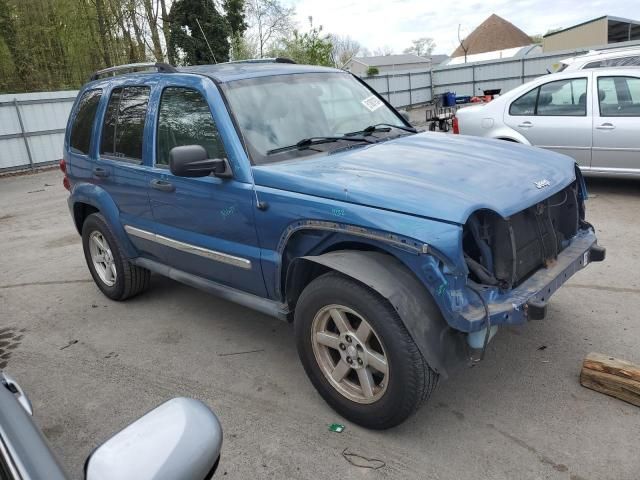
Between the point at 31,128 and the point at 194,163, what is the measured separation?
1480 centimetres

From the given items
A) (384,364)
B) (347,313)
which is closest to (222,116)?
(347,313)

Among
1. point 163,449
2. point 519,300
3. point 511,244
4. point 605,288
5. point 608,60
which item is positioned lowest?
point 605,288

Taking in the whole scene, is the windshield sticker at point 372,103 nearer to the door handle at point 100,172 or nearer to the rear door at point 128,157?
the rear door at point 128,157

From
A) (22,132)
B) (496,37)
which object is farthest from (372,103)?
(496,37)

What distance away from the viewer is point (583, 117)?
7.08m

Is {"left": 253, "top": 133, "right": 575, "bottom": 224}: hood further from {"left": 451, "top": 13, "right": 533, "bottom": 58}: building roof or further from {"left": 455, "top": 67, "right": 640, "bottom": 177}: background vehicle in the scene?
{"left": 451, "top": 13, "right": 533, "bottom": 58}: building roof

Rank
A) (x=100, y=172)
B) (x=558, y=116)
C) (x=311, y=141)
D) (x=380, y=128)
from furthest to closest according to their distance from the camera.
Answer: (x=558, y=116) < (x=100, y=172) < (x=380, y=128) < (x=311, y=141)

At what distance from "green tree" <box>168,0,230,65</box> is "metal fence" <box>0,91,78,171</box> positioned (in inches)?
336

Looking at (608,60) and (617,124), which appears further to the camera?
(608,60)

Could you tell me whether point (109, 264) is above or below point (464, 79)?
below

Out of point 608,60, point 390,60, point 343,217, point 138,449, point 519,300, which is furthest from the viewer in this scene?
point 390,60

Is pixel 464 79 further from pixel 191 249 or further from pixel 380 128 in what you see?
pixel 191 249

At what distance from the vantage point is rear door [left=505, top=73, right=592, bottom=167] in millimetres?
7090

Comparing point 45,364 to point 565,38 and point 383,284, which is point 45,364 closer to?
point 383,284
